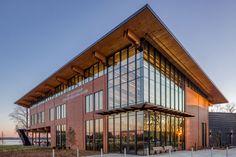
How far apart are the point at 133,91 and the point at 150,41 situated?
4.86 m

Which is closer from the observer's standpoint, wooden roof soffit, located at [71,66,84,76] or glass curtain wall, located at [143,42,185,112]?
glass curtain wall, located at [143,42,185,112]

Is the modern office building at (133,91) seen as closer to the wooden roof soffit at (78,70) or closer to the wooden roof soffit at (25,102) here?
the wooden roof soffit at (78,70)

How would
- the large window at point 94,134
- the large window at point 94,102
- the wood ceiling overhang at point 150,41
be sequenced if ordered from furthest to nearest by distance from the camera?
the large window at point 94,102 < the large window at point 94,134 < the wood ceiling overhang at point 150,41

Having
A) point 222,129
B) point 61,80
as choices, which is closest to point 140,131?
point 61,80

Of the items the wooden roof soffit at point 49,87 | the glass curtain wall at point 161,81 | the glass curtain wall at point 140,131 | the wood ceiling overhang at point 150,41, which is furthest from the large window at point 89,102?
the wooden roof soffit at point 49,87

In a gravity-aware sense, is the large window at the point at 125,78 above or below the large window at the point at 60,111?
above

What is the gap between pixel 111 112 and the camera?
25.1 metres

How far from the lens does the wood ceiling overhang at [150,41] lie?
1977 centimetres

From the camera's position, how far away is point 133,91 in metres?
23.3

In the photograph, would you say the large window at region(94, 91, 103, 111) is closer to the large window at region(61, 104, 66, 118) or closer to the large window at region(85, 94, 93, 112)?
the large window at region(85, 94, 93, 112)

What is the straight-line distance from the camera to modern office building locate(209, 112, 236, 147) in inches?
1737

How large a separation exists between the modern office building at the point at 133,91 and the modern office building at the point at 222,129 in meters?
7.71

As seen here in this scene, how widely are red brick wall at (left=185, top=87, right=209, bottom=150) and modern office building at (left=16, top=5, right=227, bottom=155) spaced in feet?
0.39

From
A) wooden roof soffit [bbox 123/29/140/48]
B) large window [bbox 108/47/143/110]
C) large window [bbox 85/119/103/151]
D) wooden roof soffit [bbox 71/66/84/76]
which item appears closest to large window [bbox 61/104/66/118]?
large window [bbox 85/119/103/151]
